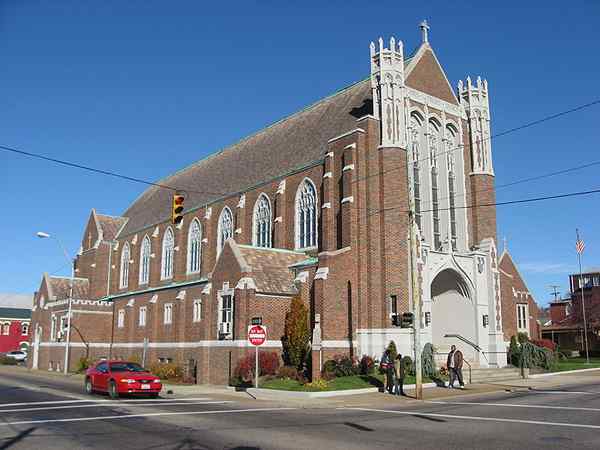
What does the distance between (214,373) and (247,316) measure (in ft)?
13.8

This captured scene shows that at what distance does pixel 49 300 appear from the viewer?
54688mm

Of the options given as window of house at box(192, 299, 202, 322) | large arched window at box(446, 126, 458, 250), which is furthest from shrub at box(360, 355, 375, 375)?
window of house at box(192, 299, 202, 322)

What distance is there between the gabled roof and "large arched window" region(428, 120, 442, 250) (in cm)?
779

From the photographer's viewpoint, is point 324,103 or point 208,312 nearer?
point 208,312

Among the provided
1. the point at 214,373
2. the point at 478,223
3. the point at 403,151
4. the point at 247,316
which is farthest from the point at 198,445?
the point at 478,223

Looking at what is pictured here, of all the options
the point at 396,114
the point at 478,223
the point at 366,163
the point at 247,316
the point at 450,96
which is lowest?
the point at 247,316

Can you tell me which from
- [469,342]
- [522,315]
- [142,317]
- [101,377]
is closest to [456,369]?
[469,342]

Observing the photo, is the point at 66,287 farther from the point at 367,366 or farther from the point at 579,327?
the point at 579,327

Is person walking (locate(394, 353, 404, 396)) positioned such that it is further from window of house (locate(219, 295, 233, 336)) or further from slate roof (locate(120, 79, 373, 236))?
slate roof (locate(120, 79, 373, 236))

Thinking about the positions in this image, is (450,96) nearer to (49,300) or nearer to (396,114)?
(396,114)

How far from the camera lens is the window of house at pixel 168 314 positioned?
1614 inches

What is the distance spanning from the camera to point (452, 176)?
118ft

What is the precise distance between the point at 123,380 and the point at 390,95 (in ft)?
64.1

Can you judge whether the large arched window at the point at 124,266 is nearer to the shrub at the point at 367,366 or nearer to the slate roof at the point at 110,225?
the slate roof at the point at 110,225
